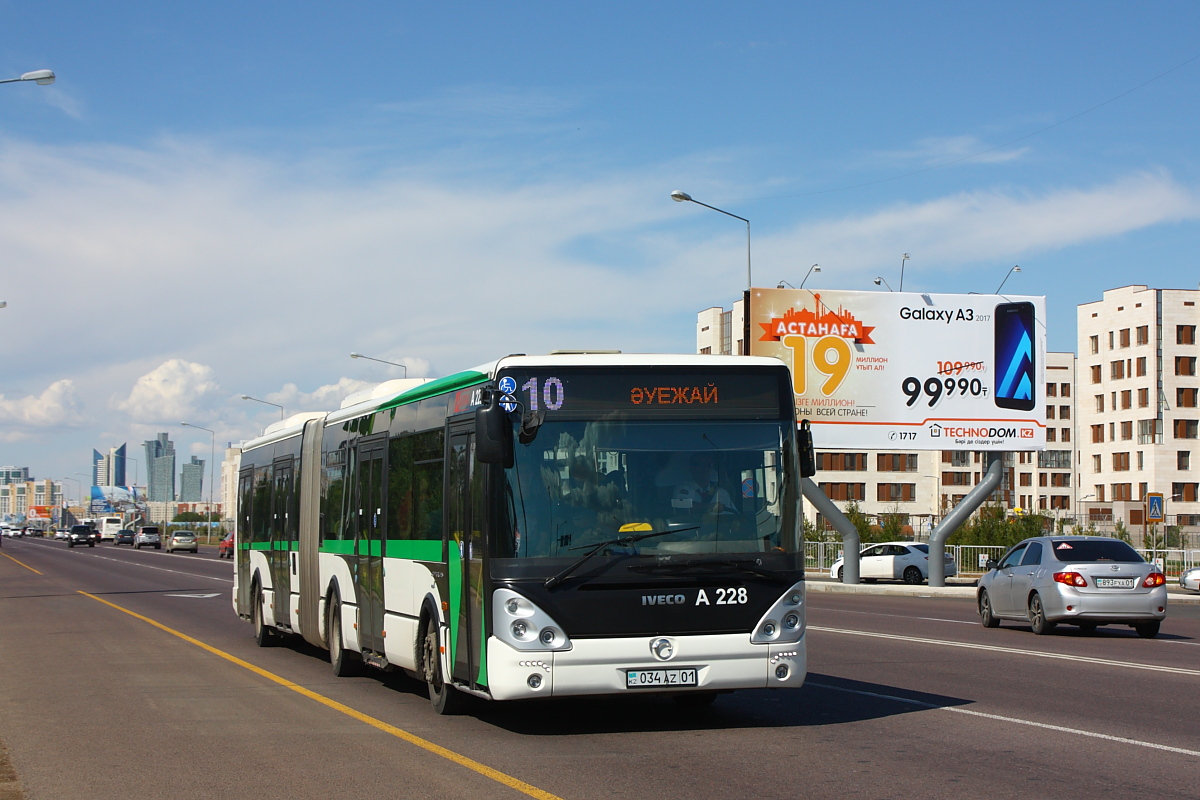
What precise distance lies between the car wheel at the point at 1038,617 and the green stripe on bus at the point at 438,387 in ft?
37.0

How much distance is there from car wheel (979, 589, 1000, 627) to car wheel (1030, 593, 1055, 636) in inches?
51.9

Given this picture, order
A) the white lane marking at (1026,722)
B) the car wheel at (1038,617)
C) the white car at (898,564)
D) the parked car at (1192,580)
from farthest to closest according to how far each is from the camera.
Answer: the white car at (898,564) → the parked car at (1192,580) → the car wheel at (1038,617) → the white lane marking at (1026,722)

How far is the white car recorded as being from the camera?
4556cm

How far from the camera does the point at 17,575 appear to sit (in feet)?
149

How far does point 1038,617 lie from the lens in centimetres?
2012

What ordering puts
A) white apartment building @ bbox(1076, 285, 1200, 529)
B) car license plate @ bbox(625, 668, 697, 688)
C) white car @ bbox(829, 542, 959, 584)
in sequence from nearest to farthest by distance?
car license plate @ bbox(625, 668, 697, 688) → white car @ bbox(829, 542, 959, 584) → white apartment building @ bbox(1076, 285, 1200, 529)

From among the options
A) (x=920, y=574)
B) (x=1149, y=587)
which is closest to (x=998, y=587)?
(x=1149, y=587)

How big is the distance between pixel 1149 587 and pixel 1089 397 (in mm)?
93745

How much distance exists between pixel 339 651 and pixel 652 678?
19.4 feet

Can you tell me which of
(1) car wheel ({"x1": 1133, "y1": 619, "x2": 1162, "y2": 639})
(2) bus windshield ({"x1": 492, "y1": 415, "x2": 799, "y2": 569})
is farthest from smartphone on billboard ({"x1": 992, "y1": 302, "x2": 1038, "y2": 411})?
(2) bus windshield ({"x1": 492, "y1": 415, "x2": 799, "y2": 569})

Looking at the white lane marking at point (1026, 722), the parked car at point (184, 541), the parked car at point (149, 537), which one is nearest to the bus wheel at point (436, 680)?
the white lane marking at point (1026, 722)

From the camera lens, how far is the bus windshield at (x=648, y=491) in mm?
9547

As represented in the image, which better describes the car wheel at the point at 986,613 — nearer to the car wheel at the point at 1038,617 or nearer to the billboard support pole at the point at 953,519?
the car wheel at the point at 1038,617

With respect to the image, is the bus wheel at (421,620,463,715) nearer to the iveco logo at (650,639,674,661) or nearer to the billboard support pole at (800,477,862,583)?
the iveco logo at (650,639,674,661)
